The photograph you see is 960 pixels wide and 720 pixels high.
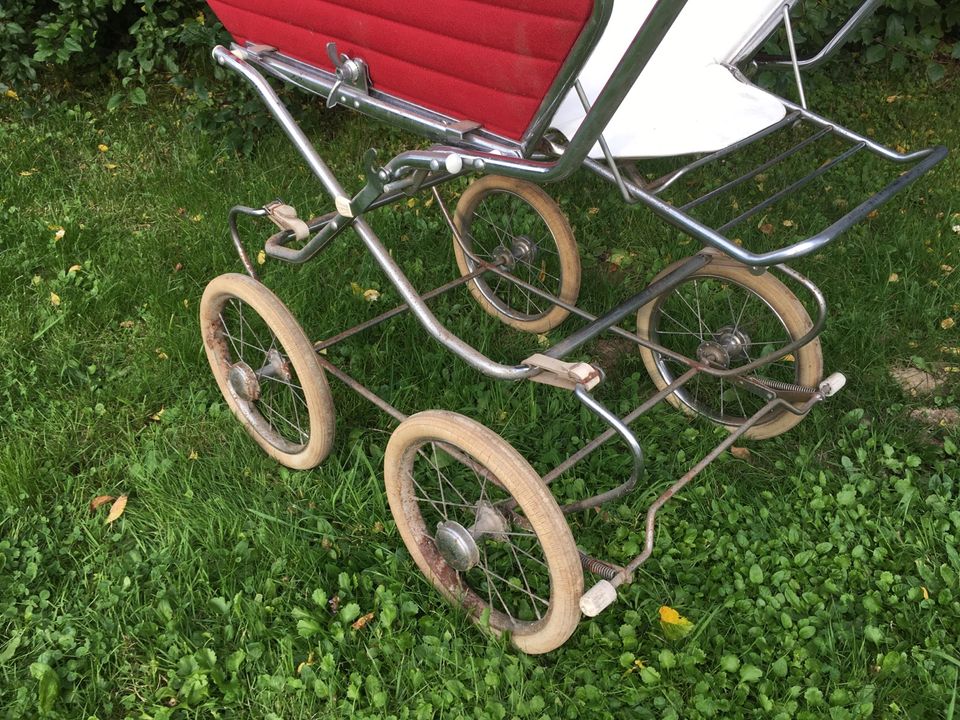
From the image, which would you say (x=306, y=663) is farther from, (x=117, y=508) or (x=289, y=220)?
(x=289, y=220)

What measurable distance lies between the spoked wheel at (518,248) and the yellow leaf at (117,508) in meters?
1.14

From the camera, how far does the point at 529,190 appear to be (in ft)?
7.60

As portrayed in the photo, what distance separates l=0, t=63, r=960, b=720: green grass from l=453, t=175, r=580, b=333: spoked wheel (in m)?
0.08

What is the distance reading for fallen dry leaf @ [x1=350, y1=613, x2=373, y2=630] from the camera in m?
1.74

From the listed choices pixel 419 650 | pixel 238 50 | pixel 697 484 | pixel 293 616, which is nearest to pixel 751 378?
pixel 697 484

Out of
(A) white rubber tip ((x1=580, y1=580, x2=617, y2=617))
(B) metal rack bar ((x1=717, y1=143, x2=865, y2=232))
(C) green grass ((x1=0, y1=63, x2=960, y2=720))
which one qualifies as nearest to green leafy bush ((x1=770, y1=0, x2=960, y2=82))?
(C) green grass ((x1=0, y1=63, x2=960, y2=720))

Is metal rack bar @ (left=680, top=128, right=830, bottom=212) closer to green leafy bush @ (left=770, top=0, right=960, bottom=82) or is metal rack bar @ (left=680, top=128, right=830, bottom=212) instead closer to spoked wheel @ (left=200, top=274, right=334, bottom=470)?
spoked wheel @ (left=200, top=274, right=334, bottom=470)

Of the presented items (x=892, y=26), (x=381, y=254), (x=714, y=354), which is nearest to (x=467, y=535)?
(x=381, y=254)

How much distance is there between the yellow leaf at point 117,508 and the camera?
1995 millimetres

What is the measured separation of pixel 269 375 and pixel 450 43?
39.7 inches

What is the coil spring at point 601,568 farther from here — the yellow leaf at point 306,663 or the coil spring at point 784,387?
the coil spring at point 784,387

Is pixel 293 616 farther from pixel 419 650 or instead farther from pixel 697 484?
pixel 697 484

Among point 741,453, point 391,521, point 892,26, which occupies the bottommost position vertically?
point 391,521

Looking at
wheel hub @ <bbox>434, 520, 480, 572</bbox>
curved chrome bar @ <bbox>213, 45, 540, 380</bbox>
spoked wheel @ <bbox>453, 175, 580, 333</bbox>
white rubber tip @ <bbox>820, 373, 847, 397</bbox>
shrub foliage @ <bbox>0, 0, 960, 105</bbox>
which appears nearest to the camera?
curved chrome bar @ <bbox>213, 45, 540, 380</bbox>
